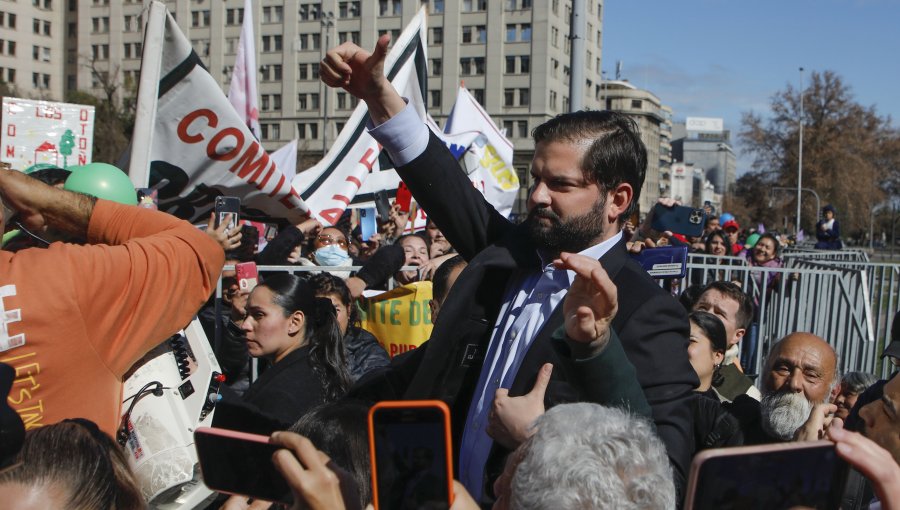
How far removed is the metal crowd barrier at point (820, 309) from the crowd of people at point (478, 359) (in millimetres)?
4096

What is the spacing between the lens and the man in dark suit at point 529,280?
2.01m

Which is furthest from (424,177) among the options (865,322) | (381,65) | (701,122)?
(701,122)

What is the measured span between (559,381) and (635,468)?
19.5 inches

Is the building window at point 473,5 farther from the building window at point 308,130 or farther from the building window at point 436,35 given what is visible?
the building window at point 308,130

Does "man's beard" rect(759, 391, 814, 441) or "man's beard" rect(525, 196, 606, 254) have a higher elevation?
"man's beard" rect(525, 196, 606, 254)

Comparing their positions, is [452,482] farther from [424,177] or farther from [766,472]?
[424,177]

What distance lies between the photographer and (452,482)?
1.40 metres

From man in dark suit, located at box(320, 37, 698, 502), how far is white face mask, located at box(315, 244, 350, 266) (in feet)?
16.7

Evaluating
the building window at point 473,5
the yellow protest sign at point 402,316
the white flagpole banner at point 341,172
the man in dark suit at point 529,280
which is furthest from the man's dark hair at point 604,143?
the building window at point 473,5

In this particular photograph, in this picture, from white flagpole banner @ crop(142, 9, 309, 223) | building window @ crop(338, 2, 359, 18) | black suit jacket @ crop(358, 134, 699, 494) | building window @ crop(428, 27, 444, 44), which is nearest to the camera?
black suit jacket @ crop(358, 134, 699, 494)

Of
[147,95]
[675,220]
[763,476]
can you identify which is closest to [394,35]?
[147,95]

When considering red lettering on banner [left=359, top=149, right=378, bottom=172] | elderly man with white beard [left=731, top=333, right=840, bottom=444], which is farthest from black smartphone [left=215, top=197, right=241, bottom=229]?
red lettering on banner [left=359, top=149, right=378, bottom=172]

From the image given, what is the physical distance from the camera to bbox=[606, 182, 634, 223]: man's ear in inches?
88.6

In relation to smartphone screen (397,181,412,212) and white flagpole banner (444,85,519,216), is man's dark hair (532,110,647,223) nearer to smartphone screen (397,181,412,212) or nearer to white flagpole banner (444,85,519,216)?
smartphone screen (397,181,412,212)
